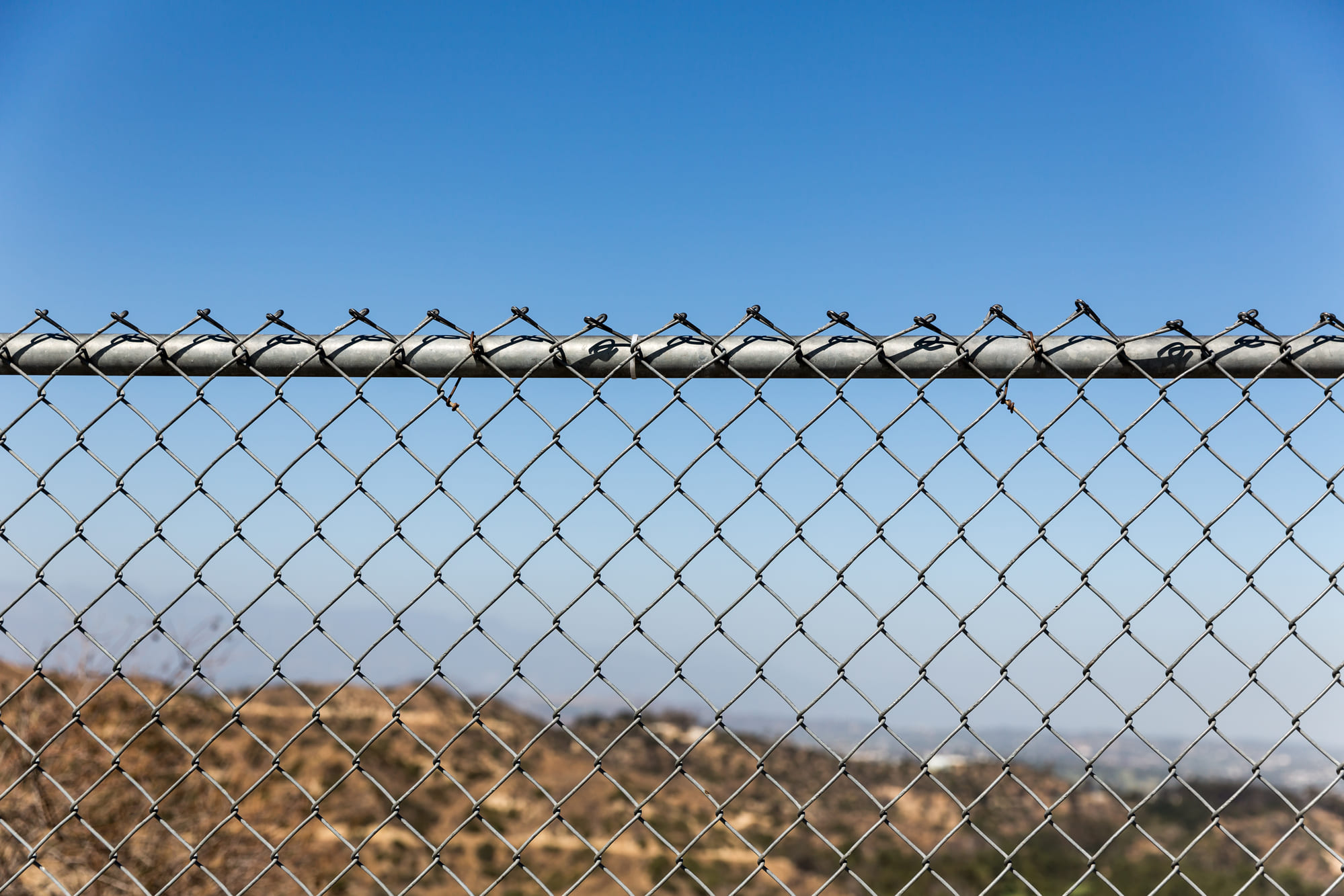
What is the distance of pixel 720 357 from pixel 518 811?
13325 millimetres

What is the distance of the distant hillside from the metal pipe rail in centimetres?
77

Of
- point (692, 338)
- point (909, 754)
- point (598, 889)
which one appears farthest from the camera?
point (598, 889)

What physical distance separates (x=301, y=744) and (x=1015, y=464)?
14.0m

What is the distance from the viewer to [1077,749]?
1909 mm

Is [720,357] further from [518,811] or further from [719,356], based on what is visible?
[518,811]

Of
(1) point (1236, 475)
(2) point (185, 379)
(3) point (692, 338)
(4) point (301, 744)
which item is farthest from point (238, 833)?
(1) point (1236, 475)

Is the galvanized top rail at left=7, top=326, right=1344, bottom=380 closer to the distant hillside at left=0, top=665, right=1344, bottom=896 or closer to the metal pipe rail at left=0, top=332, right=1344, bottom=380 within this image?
the metal pipe rail at left=0, top=332, right=1344, bottom=380

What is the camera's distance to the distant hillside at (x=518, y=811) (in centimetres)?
188

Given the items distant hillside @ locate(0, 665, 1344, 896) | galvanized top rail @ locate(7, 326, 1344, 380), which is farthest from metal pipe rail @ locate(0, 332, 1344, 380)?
distant hillside @ locate(0, 665, 1344, 896)

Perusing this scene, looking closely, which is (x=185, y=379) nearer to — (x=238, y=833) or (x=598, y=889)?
(x=238, y=833)

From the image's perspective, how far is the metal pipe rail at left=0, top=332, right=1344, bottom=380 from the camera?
1806 mm

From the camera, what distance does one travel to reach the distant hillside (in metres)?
1.88

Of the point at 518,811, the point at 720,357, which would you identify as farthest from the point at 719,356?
the point at 518,811

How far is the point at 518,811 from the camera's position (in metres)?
13.4
